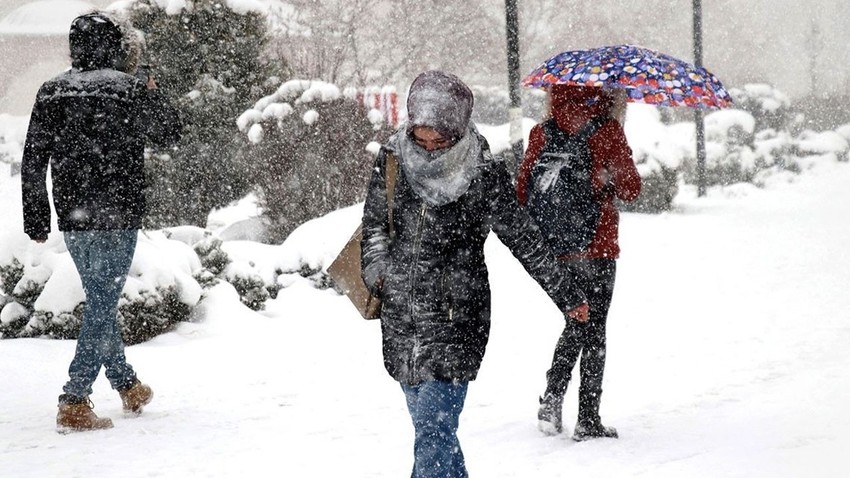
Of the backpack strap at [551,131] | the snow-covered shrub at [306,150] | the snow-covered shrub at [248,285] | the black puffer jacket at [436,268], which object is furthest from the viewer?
the snow-covered shrub at [306,150]

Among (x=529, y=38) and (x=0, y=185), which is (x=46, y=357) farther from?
(x=529, y=38)

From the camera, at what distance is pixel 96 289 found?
5113 mm

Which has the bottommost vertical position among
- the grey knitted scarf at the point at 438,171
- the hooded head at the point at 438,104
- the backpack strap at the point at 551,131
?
the backpack strap at the point at 551,131

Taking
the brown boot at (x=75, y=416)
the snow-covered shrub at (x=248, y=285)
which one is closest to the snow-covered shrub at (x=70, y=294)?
the snow-covered shrub at (x=248, y=285)

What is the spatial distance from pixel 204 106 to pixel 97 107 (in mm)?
7905

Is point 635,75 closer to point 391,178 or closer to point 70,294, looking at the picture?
point 391,178

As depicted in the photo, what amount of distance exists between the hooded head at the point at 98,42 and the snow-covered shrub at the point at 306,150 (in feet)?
22.0

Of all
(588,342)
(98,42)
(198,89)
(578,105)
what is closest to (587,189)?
(578,105)

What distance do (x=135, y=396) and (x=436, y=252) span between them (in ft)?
9.22

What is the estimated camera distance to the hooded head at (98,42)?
5109 millimetres

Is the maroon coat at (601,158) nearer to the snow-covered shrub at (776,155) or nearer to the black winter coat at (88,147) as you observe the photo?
the black winter coat at (88,147)

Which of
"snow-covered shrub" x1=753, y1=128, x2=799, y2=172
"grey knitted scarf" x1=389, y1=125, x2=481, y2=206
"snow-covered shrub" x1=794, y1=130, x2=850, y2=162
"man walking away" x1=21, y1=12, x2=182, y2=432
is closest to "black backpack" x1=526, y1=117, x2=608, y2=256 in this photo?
"grey knitted scarf" x1=389, y1=125, x2=481, y2=206

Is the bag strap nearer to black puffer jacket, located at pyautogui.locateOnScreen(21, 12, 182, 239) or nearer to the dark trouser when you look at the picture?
the dark trouser

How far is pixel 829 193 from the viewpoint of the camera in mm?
18625
